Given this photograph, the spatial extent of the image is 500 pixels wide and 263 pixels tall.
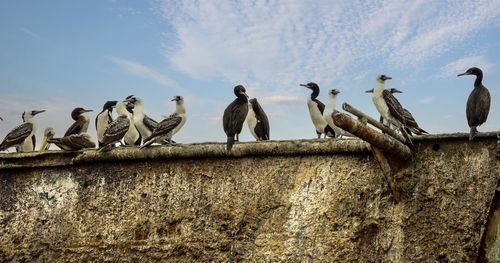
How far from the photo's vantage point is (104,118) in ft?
34.8

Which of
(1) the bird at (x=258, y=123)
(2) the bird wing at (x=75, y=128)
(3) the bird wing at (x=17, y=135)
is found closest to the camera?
(1) the bird at (x=258, y=123)

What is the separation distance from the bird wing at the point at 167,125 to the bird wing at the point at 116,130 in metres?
0.66

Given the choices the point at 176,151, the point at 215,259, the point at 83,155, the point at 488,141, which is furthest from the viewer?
the point at 83,155

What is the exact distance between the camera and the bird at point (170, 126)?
8742mm

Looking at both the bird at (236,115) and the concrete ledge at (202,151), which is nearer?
the concrete ledge at (202,151)

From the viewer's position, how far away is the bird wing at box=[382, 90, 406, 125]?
26.8 feet

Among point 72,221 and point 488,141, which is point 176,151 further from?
point 488,141

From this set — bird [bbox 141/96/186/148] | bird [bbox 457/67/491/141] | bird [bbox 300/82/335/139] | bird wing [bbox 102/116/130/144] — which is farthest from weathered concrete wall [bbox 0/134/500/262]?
bird [bbox 300/82/335/139]

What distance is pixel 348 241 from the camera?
698cm

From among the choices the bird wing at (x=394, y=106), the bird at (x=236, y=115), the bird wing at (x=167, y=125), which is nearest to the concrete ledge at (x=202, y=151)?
the bird at (x=236, y=115)

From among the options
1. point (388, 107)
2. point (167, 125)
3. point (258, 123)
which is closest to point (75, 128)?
point (167, 125)

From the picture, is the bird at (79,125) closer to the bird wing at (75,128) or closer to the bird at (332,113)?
Answer: the bird wing at (75,128)

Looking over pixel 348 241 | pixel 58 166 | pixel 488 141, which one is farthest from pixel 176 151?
pixel 488 141

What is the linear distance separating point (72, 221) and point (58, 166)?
100 cm
